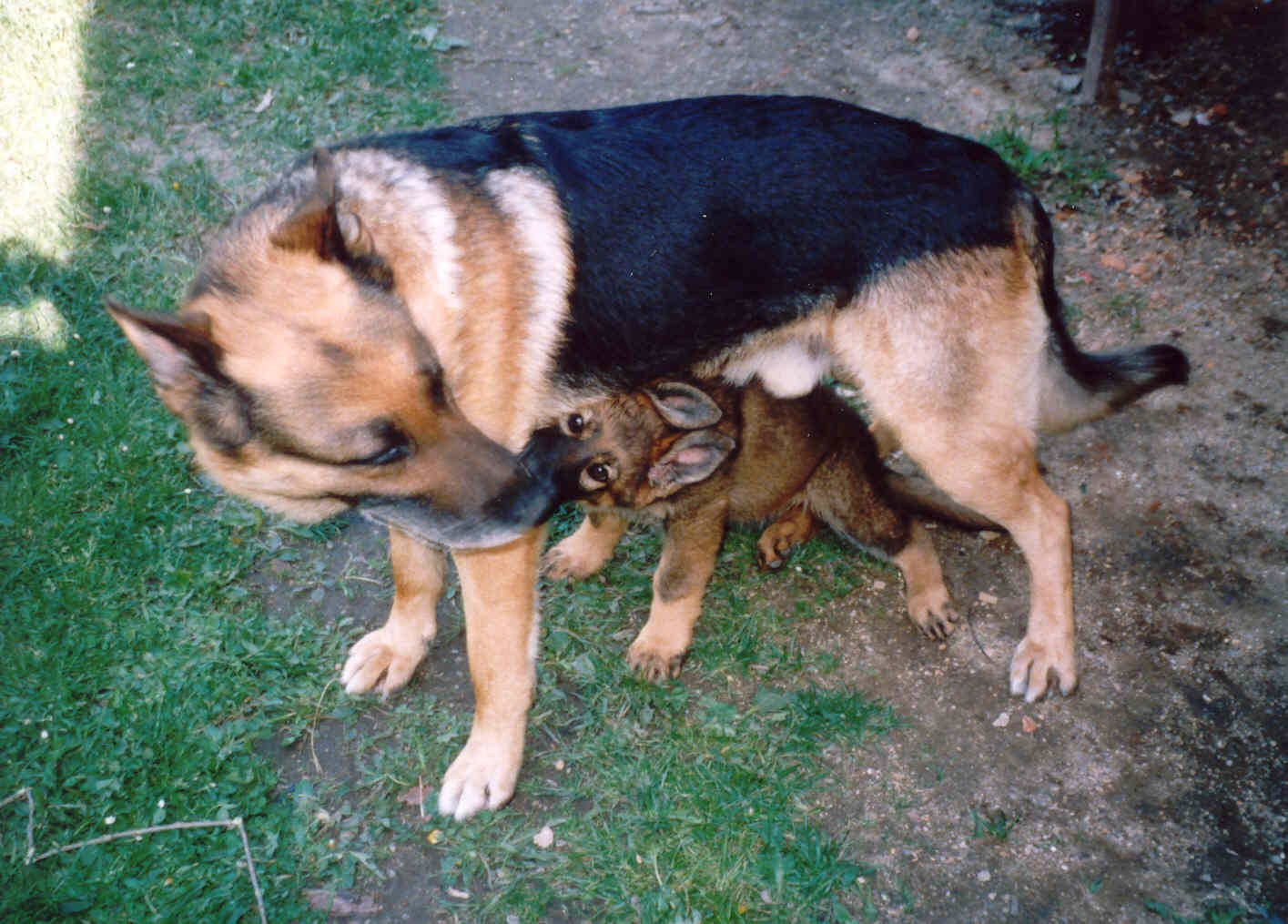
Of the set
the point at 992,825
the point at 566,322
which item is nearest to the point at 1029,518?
the point at 992,825

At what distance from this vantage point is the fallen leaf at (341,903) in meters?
2.88

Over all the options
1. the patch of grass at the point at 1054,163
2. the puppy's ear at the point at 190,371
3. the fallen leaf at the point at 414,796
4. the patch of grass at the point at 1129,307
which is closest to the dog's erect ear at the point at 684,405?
the puppy's ear at the point at 190,371

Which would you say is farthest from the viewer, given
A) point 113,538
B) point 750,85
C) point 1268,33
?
point 750,85

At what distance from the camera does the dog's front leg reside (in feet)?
9.49

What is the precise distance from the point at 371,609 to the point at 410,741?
0.67m

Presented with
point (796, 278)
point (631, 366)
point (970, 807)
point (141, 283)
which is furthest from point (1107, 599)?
point (141, 283)

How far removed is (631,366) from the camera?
120 inches

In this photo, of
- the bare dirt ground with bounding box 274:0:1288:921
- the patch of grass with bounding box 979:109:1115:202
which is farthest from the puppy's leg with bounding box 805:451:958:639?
the patch of grass with bounding box 979:109:1115:202

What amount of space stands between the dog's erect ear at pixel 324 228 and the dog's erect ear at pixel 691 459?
1.32 meters

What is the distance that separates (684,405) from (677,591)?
0.71 m

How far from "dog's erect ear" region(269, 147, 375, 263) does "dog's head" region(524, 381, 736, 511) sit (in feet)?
3.40

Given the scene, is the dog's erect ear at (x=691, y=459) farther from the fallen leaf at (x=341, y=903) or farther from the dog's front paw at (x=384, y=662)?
the fallen leaf at (x=341, y=903)

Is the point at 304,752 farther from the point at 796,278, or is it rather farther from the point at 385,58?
the point at 385,58

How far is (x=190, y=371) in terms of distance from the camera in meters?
2.32
